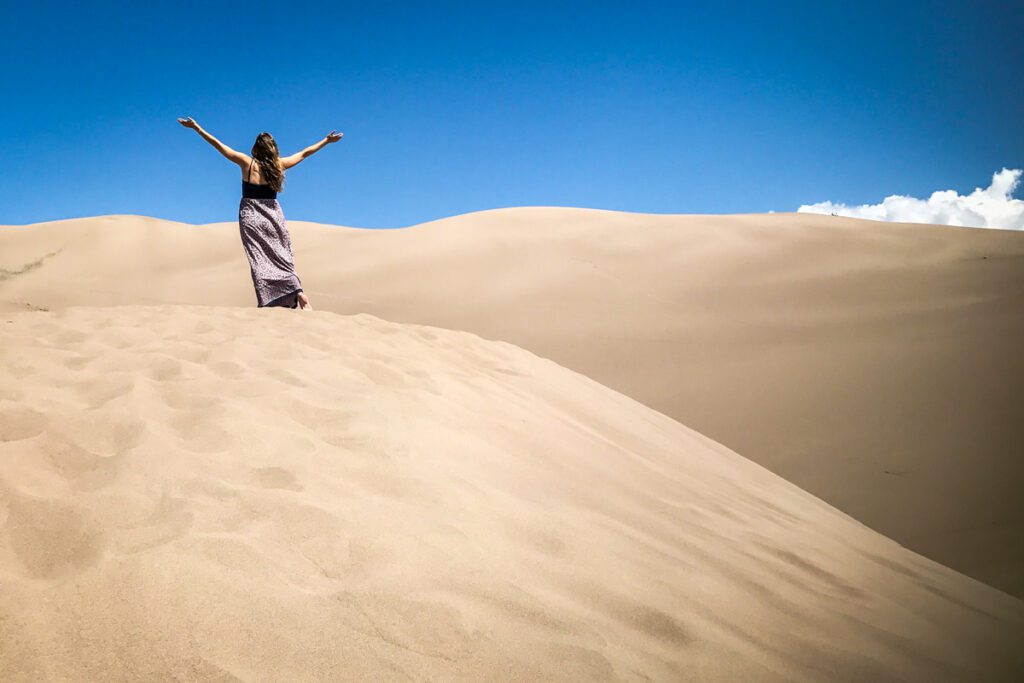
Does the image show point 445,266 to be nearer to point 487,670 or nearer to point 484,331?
point 484,331

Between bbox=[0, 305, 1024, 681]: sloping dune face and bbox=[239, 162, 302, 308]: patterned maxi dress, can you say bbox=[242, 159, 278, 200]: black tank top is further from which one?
bbox=[0, 305, 1024, 681]: sloping dune face

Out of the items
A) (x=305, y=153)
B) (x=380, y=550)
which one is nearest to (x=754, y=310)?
(x=305, y=153)

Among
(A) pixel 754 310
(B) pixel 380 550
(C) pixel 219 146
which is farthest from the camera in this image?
(A) pixel 754 310

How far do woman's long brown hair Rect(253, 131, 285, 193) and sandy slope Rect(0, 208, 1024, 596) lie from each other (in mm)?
4096

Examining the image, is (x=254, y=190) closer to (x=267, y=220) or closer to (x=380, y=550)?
(x=267, y=220)

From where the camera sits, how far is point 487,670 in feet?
4.14

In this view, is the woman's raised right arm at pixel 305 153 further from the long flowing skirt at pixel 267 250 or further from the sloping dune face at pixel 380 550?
the sloping dune face at pixel 380 550

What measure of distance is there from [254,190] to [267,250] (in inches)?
21.0

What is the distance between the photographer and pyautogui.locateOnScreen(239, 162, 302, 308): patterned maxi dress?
5441 mm

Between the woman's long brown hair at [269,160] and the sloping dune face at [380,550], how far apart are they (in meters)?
2.52

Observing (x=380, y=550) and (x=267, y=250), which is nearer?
(x=380, y=550)

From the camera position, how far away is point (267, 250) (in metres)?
5.50

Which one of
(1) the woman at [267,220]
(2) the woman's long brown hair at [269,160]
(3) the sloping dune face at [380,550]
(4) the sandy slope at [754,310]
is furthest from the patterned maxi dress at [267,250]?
(4) the sandy slope at [754,310]

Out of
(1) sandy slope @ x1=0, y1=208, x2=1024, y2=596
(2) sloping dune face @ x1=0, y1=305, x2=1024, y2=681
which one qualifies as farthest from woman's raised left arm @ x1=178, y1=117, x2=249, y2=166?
(1) sandy slope @ x1=0, y1=208, x2=1024, y2=596
